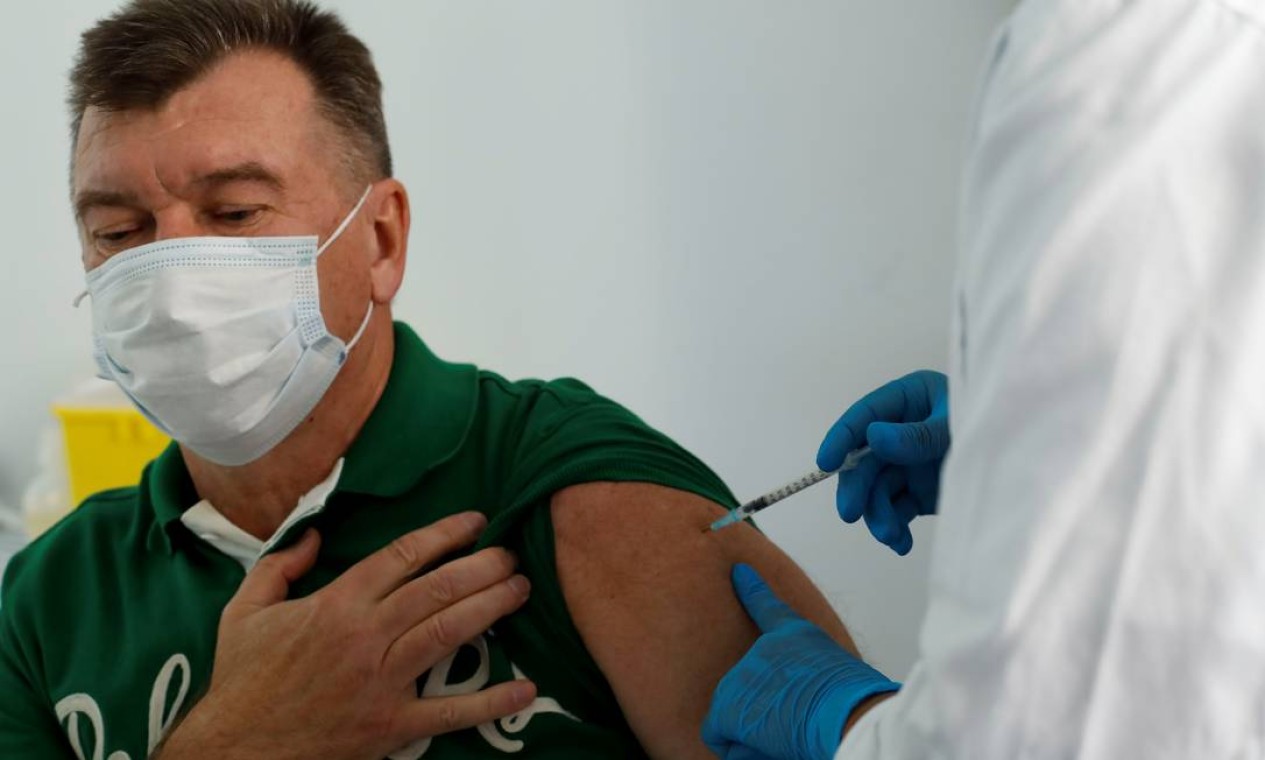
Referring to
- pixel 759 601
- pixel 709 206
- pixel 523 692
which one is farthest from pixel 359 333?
pixel 709 206

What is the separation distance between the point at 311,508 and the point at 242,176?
40cm

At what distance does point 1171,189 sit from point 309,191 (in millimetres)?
1122

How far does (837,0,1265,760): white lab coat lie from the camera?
2.38 feet

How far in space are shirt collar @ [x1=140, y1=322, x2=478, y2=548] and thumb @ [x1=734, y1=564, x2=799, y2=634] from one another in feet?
1.29

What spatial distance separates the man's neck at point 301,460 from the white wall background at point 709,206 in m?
1.00

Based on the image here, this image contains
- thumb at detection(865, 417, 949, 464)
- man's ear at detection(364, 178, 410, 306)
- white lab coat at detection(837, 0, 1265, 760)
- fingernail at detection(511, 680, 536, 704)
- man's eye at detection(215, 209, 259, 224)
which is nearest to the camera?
white lab coat at detection(837, 0, 1265, 760)

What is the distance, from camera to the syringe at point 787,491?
56.6 inches

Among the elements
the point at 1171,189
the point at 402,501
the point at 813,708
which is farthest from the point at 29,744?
the point at 1171,189

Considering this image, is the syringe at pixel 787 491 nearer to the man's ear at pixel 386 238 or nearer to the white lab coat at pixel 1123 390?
the man's ear at pixel 386 238

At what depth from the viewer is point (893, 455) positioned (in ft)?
4.50

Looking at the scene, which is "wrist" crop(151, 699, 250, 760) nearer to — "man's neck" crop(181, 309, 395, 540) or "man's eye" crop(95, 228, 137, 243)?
"man's neck" crop(181, 309, 395, 540)

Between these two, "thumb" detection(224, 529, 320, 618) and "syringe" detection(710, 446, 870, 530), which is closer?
"syringe" detection(710, 446, 870, 530)

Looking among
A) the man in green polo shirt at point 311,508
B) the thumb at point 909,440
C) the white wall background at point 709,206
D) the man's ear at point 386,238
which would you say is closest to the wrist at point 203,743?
the man in green polo shirt at point 311,508

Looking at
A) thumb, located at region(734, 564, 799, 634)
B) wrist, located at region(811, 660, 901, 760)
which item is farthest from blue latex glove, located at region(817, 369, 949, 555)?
wrist, located at region(811, 660, 901, 760)
